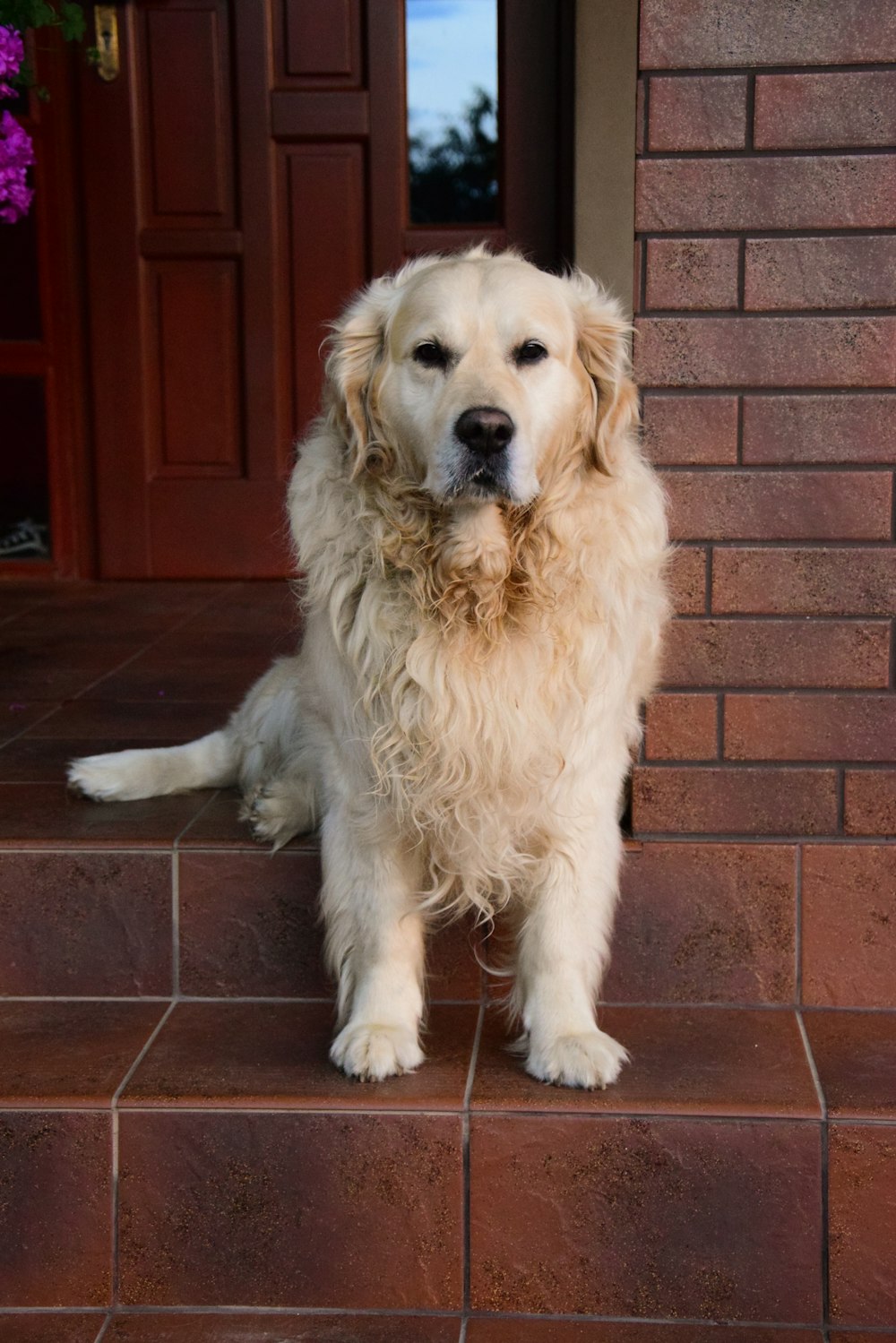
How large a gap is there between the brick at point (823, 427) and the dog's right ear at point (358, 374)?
2.00ft

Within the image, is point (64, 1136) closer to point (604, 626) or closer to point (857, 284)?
point (604, 626)

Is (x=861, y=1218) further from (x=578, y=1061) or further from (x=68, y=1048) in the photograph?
(x=68, y=1048)

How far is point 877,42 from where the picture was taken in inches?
87.9

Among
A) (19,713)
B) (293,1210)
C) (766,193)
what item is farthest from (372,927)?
(19,713)

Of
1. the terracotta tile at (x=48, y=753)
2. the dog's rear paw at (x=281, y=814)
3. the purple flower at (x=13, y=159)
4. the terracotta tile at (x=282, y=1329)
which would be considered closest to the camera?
the terracotta tile at (x=282, y=1329)

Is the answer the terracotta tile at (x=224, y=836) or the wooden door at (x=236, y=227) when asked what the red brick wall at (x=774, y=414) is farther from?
the wooden door at (x=236, y=227)

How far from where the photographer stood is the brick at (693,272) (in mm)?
2316

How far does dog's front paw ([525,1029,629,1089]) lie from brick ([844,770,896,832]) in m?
0.61

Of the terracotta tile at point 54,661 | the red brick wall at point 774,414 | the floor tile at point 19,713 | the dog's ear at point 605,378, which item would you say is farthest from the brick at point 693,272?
the terracotta tile at point 54,661

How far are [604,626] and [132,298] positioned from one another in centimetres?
298

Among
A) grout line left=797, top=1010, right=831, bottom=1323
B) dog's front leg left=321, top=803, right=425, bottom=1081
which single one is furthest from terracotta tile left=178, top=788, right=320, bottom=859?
grout line left=797, top=1010, right=831, bottom=1323

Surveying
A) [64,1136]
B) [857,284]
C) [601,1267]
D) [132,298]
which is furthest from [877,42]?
[132,298]

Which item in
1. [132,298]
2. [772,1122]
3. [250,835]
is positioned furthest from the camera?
[132,298]

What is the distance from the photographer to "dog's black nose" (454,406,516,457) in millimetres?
2020
